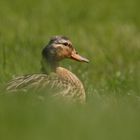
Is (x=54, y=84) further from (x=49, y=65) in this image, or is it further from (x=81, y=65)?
(x=81, y=65)

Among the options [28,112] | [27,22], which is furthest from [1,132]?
[27,22]

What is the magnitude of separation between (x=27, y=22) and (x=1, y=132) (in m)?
9.83

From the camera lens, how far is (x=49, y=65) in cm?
1136

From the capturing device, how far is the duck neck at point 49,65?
1116 centimetres

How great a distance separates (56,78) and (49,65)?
2.32 ft

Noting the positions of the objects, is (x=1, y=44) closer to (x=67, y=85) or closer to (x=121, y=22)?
(x=67, y=85)

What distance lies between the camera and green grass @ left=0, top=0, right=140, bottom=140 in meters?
7.67

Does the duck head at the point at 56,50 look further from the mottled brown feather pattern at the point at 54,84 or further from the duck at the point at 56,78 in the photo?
the mottled brown feather pattern at the point at 54,84

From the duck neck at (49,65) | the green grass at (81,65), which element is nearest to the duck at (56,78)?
the duck neck at (49,65)

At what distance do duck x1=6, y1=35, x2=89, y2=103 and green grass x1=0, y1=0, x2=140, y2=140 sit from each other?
177 mm

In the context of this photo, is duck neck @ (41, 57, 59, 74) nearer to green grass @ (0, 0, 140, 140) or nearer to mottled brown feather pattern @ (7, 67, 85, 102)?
mottled brown feather pattern @ (7, 67, 85, 102)

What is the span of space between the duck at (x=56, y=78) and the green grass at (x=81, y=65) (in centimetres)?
18

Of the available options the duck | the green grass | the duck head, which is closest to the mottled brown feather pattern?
the duck

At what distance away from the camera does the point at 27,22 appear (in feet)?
55.9
